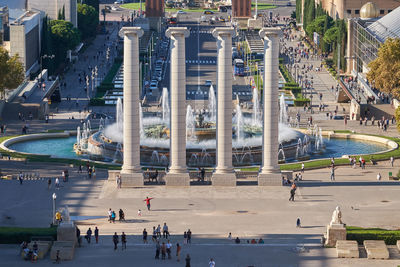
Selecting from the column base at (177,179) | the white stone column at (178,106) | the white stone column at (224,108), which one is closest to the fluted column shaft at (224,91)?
the white stone column at (224,108)

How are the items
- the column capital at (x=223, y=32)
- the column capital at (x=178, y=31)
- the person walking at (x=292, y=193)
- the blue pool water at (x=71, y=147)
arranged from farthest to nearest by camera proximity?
the blue pool water at (x=71, y=147), the column capital at (x=223, y=32), the column capital at (x=178, y=31), the person walking at (x=292, y=193)

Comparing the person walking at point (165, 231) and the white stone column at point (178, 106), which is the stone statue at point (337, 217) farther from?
the white stone column at point (178, 106)

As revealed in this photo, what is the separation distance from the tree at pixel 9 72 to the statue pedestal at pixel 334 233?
244ft

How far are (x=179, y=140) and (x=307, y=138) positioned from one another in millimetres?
31379

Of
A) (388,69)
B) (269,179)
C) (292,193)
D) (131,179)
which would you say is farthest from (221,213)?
(388,69)

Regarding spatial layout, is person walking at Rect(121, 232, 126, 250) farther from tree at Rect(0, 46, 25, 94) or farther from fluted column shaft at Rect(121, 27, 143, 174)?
tree at Rect(0, 46, 25, 94)

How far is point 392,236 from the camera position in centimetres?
9462

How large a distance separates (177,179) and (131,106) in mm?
7512

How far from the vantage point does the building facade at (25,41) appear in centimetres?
18662

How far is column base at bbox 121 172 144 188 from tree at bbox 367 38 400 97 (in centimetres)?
5802

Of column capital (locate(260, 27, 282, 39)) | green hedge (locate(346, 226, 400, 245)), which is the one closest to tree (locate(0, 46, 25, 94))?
column capital (locate(260, 27, 282, 39))

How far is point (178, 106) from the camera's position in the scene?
111188mm

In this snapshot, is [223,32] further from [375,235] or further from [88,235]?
[375,235]

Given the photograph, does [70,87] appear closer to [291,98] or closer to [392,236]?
[291,98]
